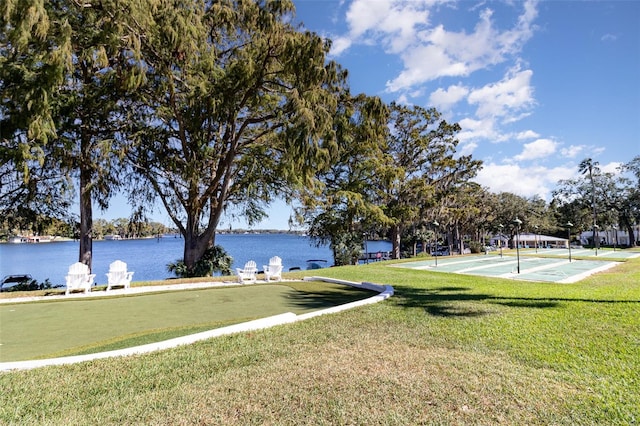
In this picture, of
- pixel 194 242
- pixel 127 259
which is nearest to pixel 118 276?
pixel 194 242

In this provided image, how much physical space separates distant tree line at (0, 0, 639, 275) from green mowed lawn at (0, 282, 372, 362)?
16.4 ft

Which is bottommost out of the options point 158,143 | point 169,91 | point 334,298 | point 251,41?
point 334,298

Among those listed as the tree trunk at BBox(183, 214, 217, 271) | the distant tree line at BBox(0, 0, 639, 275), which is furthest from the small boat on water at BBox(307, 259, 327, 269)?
the tree trunk at BBox(183, 214, 217, 271)

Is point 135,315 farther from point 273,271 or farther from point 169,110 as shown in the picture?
point 169,110

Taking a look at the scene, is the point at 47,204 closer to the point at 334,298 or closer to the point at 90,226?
the point at 90,226

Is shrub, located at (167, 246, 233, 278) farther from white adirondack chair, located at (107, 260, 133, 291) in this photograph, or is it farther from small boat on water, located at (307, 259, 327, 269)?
small boat on water, located at (307, 259, 327, 269)

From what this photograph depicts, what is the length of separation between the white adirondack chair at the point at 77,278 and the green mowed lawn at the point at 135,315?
905 millimetres

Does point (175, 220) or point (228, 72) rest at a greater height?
point (228, 72)

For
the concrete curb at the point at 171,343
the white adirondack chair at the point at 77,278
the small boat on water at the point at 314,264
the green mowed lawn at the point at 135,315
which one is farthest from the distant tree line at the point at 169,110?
the small boat on water at the point at 314,264

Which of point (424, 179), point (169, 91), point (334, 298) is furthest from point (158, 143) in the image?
point (424, 179)

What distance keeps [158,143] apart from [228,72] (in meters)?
4.00

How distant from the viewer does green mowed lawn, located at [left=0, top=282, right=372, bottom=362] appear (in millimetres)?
5059

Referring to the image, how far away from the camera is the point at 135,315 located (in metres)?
6.94

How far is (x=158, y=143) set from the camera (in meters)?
14.1
